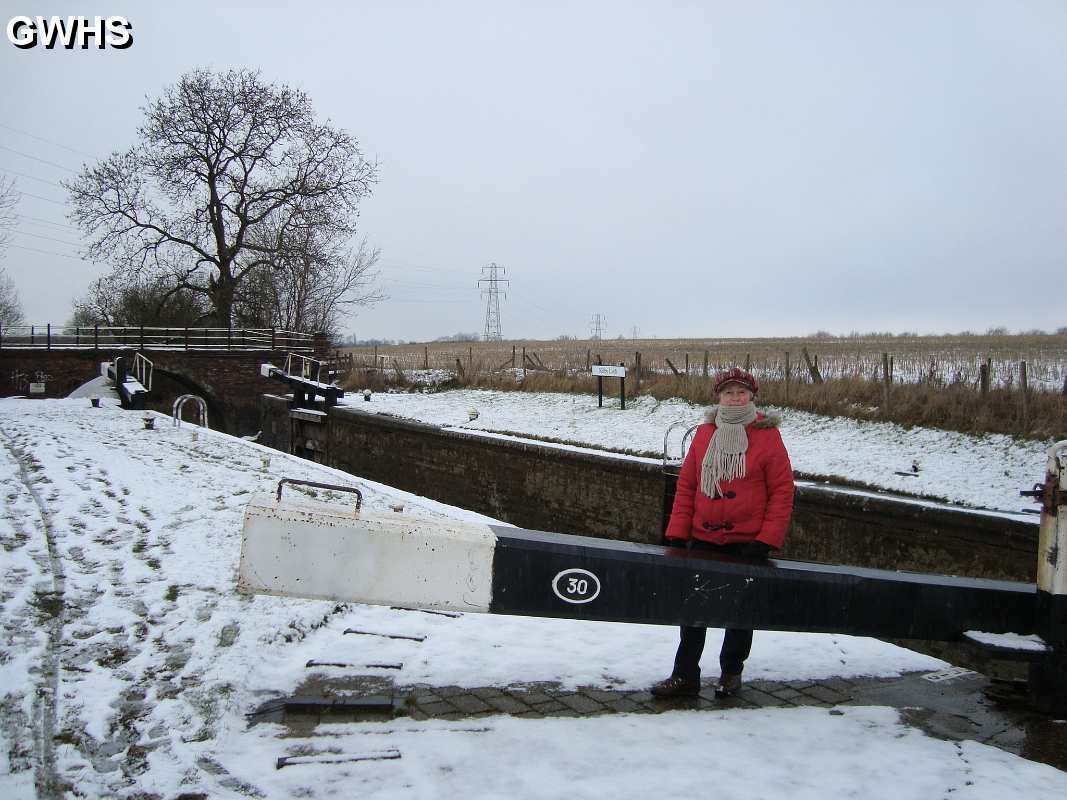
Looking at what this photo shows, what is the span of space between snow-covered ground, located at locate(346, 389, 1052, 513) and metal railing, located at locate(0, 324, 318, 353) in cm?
1169

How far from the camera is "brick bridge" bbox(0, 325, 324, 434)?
27031 mm

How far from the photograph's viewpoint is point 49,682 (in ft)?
12.4

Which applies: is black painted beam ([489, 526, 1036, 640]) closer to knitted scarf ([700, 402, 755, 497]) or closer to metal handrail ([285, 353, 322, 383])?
knitted scarf ([700, 402, 755, 497])

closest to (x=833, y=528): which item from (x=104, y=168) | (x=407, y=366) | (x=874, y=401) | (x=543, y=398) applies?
(x=874, y=401)

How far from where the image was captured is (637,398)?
61.5ft

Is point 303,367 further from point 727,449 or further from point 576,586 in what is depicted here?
point 576,586

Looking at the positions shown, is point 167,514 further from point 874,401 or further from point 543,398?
point 543,398

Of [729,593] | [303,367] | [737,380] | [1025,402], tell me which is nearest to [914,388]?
[1025,402]

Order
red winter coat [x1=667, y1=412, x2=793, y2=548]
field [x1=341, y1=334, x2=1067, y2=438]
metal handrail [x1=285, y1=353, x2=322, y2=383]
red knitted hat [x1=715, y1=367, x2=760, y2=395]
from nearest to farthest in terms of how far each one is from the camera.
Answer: red winter coat [x1=667, y1=412, x2=793, y2=548], red knitted hat [x1=715, y1=367, x2=760, y2=395], field [x1=341, y1=334, x2=1067, y2=438], metal handrail [x1=285, y1=353, x2=322, y2=383]

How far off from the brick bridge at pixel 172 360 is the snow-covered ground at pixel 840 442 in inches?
421

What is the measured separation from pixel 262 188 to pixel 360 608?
3227cm

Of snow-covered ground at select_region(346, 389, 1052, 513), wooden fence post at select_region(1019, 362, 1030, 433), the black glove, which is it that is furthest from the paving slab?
wooden fence post at select_region(1019, 362, 1030, 433)

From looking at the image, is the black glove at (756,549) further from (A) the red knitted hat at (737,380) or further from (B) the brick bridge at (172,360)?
(B) the brick bridge at (172,360)

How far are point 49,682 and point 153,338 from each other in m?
28.9
